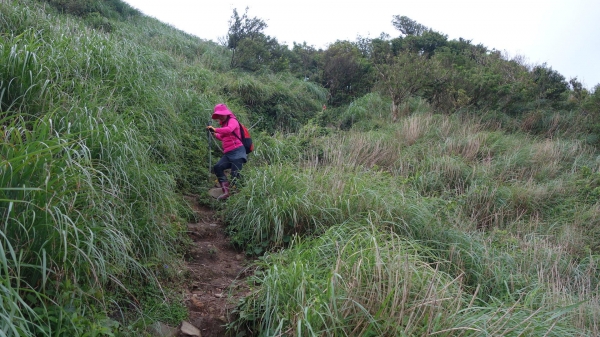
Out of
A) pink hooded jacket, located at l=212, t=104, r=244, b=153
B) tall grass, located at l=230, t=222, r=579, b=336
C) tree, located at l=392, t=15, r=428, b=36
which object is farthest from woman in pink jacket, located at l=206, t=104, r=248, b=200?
tree, located at l=392, t=15, r=428, b=36

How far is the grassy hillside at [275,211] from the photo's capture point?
2.53m

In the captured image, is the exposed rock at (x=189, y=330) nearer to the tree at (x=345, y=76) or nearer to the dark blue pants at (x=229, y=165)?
the dark blue pants at (x=229, y=165)

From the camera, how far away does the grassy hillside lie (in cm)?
253

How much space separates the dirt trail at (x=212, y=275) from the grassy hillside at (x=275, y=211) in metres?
0.16

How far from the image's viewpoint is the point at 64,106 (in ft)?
12.9

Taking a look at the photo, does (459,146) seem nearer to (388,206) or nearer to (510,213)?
(510,213)

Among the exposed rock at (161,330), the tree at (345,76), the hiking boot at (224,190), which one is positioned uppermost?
the tree at (345,76)

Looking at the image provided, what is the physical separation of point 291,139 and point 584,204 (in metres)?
5.14

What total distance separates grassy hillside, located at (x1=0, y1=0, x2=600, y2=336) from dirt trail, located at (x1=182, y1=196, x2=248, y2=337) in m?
0.16

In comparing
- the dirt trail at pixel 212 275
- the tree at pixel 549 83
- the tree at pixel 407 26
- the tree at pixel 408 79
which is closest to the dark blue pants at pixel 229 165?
the dirt trail at pixel 212 275

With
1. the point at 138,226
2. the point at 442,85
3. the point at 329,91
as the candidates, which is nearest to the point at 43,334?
the point at 138,226

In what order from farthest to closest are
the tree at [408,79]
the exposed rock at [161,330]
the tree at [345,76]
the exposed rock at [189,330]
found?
1. the tree at [345,76]
2. the tree at [408,79]
3. the exposed rock at [189,330]
4. the exposed rock at [161,330]

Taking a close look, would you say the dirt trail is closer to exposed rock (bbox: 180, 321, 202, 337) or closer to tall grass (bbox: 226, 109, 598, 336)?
exposed rock (bbox: 180, 321, 202, 337)

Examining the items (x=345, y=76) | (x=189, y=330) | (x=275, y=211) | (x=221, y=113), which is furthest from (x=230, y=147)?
(x=345, y=76)
